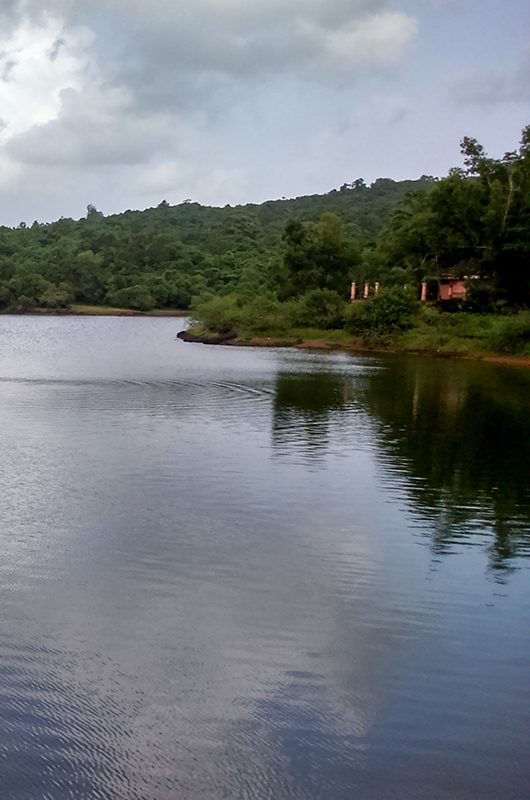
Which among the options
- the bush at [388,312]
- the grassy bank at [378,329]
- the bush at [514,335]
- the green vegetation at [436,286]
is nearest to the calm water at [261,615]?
the bush at [514,335]

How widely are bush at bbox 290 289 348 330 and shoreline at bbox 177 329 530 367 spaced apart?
7.28 feet

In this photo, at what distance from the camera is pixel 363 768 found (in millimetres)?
4672

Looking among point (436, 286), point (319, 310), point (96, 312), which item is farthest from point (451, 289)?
point (96, 312)

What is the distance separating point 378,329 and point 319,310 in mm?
7372

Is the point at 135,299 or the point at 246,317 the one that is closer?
the point at 246,317

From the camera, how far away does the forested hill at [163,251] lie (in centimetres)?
9831

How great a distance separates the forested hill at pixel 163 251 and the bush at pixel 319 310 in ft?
81.3

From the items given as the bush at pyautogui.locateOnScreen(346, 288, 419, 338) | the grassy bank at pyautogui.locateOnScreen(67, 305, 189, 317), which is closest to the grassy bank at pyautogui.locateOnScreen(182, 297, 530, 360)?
the bush at pyautogui.locateOnScreen(346, 288, 419, 338)

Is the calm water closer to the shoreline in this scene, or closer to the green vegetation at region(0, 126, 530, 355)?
the shoreline

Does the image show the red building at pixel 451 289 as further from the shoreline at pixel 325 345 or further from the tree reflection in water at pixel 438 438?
the tree reflection in water at pixel 438 438

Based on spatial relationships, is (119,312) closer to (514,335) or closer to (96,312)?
(96,312)

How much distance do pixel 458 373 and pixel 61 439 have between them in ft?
69.7

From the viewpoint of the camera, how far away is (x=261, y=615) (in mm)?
6758

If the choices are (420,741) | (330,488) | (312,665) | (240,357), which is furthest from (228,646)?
(240,357)
